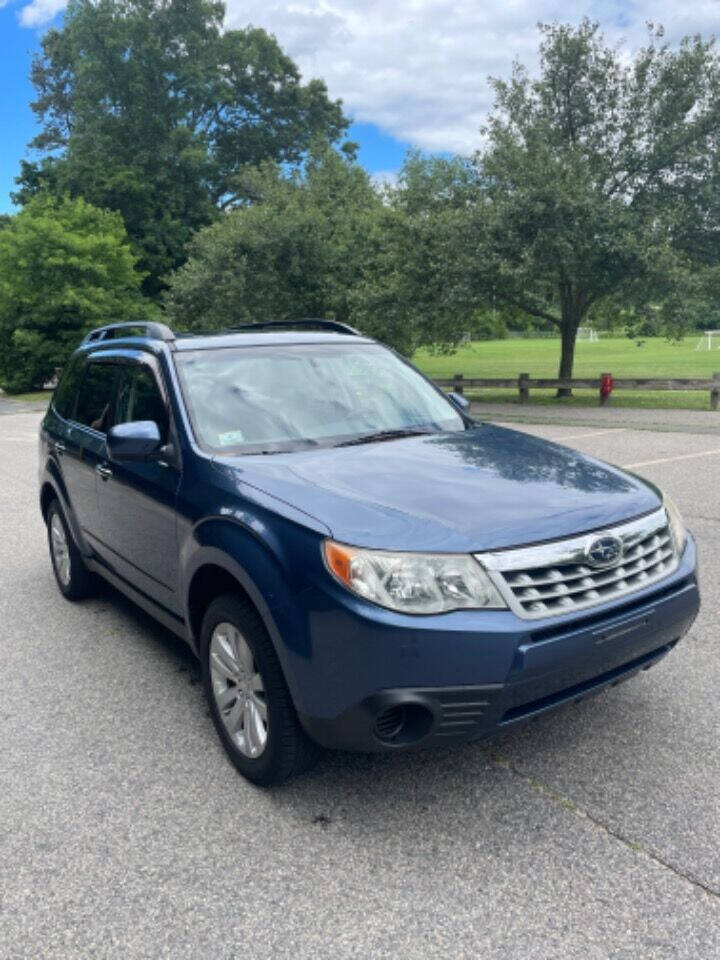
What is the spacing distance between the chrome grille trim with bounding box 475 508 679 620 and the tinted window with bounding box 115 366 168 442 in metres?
1.80

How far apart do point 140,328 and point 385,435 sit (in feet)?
5.63

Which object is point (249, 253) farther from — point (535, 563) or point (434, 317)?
point (535, 563)

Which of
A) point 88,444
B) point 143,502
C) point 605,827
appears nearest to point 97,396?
point 88,444

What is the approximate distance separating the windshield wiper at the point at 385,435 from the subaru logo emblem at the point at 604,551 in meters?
1.24

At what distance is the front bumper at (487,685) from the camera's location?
2498 mm

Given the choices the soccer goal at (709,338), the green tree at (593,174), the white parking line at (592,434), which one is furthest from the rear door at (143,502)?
the soccer goal at (709,338)

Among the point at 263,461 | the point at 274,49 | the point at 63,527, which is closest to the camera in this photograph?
the point at 263,461

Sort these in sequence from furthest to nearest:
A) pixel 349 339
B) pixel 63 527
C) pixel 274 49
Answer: pixel 274 49, pixel 63 527, pixel 349 339

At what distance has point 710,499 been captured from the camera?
808 cm

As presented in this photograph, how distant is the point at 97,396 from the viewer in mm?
4824

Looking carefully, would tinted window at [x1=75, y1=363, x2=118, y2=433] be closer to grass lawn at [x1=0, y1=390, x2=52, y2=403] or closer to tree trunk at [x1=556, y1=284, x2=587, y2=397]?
tree trunk at [x1=556, y1=284, x2=587, y2=397]

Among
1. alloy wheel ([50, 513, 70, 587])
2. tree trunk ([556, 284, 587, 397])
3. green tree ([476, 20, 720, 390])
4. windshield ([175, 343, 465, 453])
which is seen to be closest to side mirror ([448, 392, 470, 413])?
windshield ([175, 343, 465, 453])

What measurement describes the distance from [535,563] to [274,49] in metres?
57.8

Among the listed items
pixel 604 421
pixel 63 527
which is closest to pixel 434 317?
pixel 604 421
